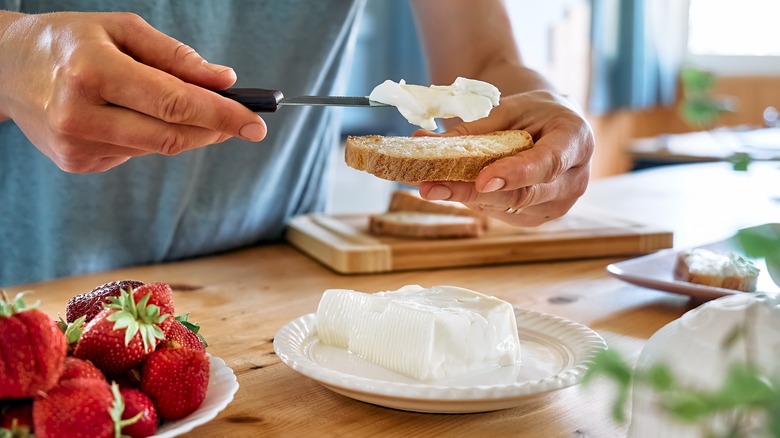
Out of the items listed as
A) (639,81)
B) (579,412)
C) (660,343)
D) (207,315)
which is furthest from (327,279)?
(639,81)

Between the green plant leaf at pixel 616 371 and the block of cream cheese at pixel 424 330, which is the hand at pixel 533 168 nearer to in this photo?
the block of cream cheese at pixel 424 330

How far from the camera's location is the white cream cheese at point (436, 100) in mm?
1123

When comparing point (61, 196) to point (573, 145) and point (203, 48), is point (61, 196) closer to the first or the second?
point (203, 48)

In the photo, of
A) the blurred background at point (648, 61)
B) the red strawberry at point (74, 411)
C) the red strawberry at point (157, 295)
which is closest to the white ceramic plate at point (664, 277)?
the red strawberry at point (157, 295)

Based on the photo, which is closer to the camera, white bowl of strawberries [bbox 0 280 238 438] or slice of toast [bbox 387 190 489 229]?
white bowl of strawberries [bbox 0 280 238 438]

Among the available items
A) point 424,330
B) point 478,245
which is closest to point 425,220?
point 478,245

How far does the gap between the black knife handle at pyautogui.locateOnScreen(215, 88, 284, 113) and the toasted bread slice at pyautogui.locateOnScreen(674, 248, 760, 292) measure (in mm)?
718

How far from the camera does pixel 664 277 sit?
4.53 feet

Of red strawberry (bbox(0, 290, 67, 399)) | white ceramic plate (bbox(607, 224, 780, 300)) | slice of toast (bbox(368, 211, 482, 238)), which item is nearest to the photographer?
red strawberry (bbox(0, 290, 67, 399))

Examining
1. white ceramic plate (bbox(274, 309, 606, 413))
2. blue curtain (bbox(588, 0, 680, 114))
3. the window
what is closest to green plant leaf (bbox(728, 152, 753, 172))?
white ceramic plate (bbox(274, 309, 606, 413))

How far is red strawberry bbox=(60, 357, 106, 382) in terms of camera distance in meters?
0.66

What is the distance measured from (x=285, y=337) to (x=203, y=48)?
0.83m

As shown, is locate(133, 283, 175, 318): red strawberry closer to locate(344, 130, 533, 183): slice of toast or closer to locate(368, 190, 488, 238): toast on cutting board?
locate(344, 130, 533, 183): slice of toast

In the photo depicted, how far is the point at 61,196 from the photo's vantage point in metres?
1.55
